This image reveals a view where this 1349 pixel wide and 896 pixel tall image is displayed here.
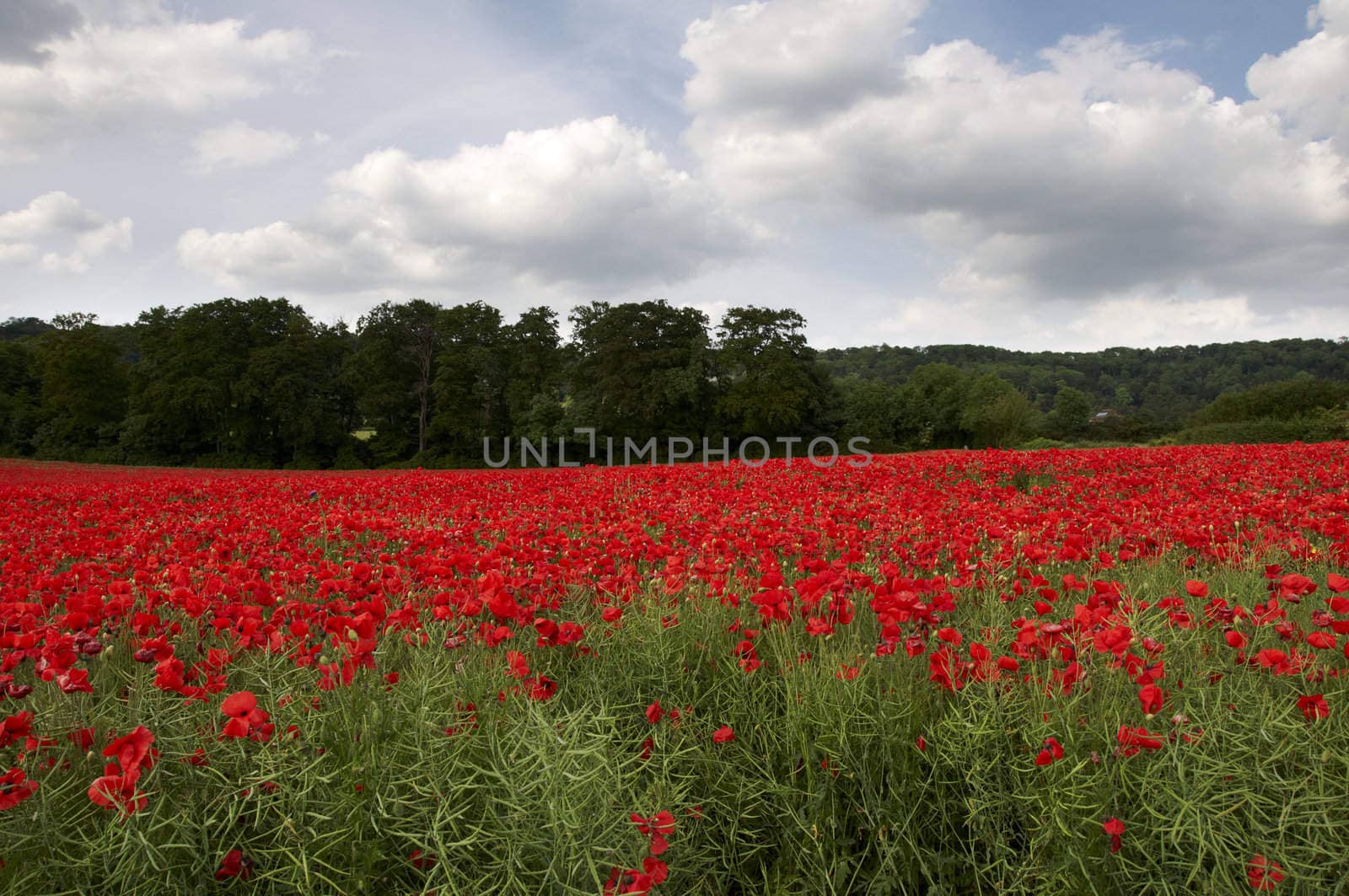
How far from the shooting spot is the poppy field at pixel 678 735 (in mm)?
1936

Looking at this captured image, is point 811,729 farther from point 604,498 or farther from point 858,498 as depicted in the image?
point 604,498

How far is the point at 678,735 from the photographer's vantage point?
2.83 m

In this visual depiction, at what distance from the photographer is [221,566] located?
15.4 feet

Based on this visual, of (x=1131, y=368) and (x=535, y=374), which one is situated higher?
(x=1131, y=368)

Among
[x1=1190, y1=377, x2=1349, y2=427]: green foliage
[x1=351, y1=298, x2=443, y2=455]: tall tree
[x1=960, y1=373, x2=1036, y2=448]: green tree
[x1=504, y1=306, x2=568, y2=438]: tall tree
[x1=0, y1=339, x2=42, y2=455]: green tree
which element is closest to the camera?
[x1=1190, y1=377, x2=1349, y2=427]: green foliage

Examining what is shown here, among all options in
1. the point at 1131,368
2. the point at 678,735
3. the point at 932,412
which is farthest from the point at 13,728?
the point at 1131,368

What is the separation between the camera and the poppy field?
6.35ft

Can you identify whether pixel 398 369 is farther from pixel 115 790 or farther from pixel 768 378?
pixel 115 790

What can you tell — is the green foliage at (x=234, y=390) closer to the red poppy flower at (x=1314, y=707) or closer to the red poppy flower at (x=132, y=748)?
the red poppy flower at (x=132, y=748)

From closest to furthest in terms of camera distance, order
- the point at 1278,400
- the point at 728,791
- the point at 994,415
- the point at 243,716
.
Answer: the point at 243,716 → the point at 728,791 → the point at 1278,400 → the point at 994,415

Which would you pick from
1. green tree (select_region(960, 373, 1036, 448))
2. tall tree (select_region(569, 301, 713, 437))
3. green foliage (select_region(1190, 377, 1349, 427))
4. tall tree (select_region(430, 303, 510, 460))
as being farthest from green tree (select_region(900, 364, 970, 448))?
tall tree (select_region(430, 303, 510, 460))

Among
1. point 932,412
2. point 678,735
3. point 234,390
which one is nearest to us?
point 678,735

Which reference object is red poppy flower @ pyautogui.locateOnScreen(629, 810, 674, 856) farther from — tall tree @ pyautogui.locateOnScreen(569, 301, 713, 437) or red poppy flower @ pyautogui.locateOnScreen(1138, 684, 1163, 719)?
tall tree @ pyautogui.locateOnScreen(569, 301, 713, 437)

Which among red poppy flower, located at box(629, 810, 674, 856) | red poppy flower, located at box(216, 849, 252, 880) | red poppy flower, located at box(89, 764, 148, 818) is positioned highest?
red poppy flower, located at box(89, 764, 148, 818)
